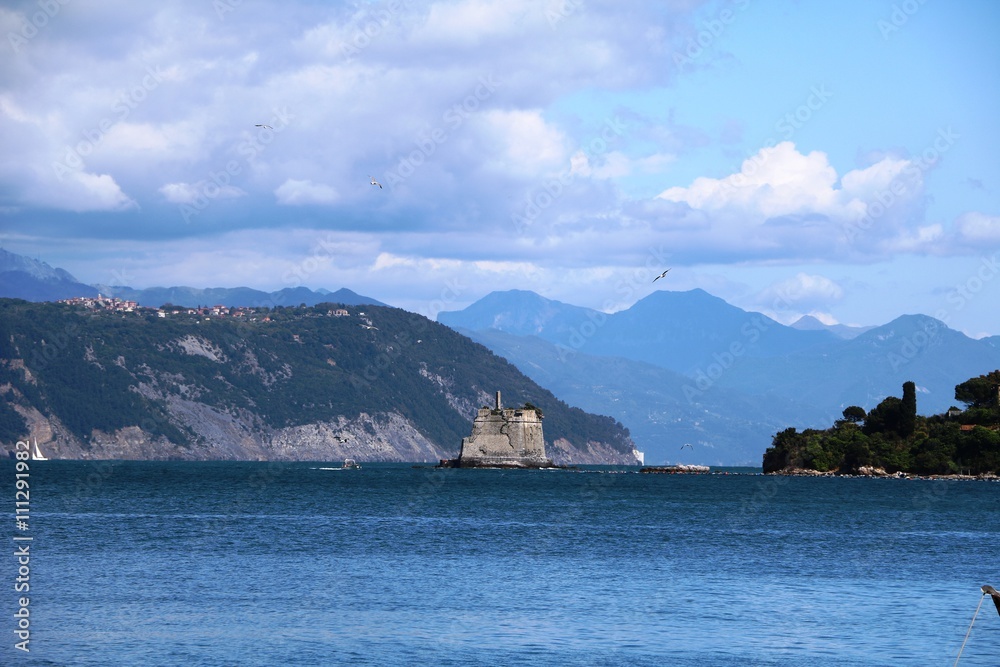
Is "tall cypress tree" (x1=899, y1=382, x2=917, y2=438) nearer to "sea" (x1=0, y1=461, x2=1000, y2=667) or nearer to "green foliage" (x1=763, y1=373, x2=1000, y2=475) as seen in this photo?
"green foliage" (x1=763, y1=373, x2=1000, y2=475)

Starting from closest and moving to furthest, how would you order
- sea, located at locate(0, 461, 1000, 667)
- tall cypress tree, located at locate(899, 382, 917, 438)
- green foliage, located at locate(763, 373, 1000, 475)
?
sea, located at locate(0, 461, 1000, 667) → green foliage, located at locate(763, 373, 1000, 475) → tall cypress tree, located at locate(899, 382, 917, 438)

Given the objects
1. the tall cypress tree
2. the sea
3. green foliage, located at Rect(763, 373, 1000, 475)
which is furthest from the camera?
the tall cypress tree

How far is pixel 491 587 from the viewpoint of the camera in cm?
5656

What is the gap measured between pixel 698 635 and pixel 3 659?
72.5ft

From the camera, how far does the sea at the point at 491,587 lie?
42.0m

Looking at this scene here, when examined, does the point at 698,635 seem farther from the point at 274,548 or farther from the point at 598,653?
the point at 274,548

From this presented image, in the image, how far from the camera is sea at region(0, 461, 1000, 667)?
42000mm

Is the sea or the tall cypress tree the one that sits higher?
the tall cypress tree

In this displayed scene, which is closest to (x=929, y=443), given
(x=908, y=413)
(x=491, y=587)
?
(x=908, y=413)

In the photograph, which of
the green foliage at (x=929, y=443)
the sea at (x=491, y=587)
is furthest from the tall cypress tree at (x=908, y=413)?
the sea at (x=491, y=587)

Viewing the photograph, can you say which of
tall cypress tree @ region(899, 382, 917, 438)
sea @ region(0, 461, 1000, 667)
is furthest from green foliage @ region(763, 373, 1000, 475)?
sea @ region(0, 461, 1000, 667)

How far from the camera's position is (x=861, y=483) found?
178250 millimetres

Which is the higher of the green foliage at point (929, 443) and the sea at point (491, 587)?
the green foliage at point (929, 443)

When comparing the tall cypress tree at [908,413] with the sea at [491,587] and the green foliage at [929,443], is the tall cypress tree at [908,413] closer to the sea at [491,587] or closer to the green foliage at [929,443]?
the green foliage at [929,443]
